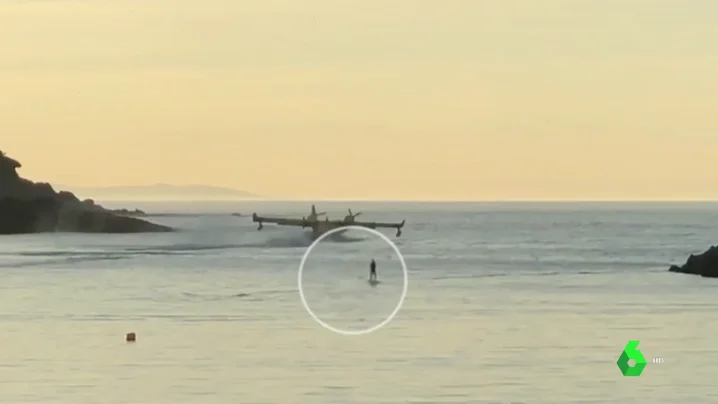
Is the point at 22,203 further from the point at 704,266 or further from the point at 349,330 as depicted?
the point at 349,330

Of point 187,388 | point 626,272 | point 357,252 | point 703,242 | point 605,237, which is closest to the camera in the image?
point 187,388

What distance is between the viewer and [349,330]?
5622 centimetres

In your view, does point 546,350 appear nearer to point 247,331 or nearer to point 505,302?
point 247,331

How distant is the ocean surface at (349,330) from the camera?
39406 millimetres

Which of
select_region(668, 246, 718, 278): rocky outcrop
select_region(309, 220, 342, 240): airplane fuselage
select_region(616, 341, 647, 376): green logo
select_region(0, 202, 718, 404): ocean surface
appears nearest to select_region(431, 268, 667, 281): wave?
select_region(0, 202, 718, 404): ocean surface

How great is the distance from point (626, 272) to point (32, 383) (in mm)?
67191

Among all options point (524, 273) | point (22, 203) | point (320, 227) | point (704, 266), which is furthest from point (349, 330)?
point (22, 203)

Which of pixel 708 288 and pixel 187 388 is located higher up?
pixel 708 288

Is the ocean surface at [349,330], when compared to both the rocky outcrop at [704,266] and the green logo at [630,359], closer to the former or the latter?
the green logo at [630,359]

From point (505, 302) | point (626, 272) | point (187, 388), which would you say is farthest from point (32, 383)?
point (626, 272)

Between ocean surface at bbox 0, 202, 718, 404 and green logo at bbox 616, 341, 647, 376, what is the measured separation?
1.23 ft

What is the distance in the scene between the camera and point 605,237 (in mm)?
182625

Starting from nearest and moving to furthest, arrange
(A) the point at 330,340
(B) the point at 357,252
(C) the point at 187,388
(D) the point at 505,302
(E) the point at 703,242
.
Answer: (C) the point at 187,388
(A) the point at 330,340
(D) the point at 505,302
(B) the point at 357,252
(E) the point at 703,242

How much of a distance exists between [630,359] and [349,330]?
1421 centimetres
